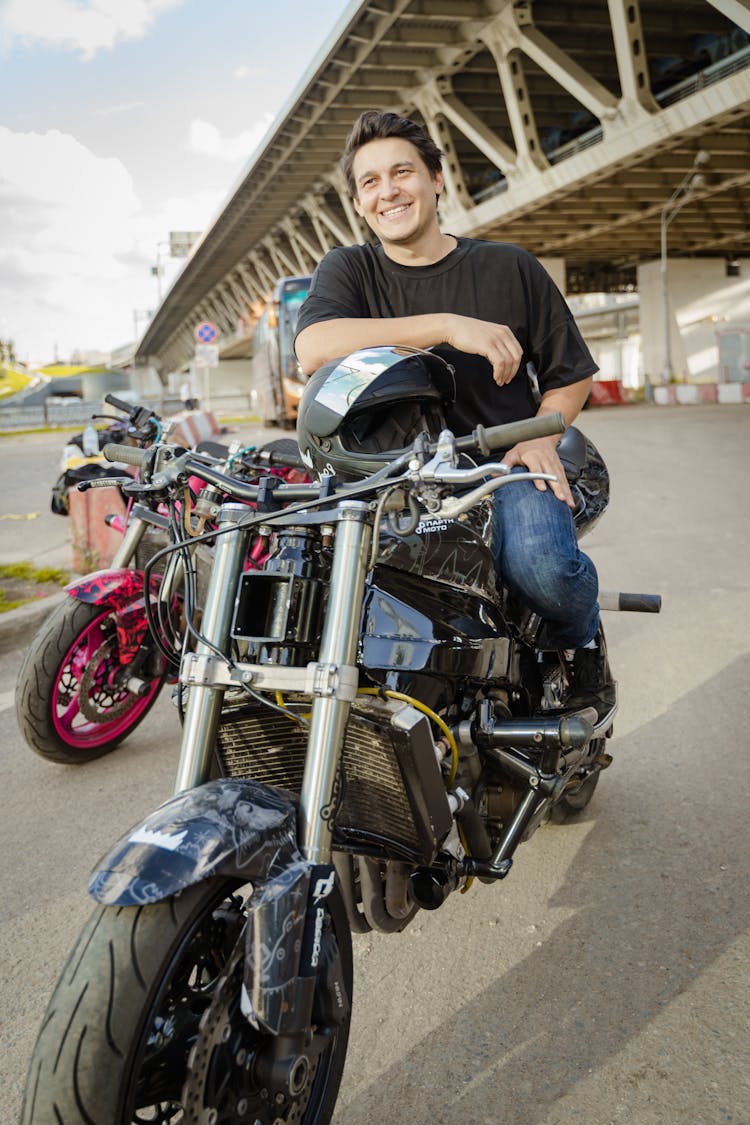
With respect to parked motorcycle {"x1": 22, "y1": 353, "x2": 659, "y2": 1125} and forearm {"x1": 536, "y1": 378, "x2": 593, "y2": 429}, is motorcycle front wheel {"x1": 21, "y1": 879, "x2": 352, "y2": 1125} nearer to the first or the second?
parked motorcycle {"x1": 22, "y1": 353, "x2": 659, "y2": 1125}

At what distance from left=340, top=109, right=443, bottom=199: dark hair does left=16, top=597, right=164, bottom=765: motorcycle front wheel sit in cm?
219

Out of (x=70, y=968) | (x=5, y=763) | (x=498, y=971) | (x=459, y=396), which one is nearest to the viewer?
(x=70, y=968)

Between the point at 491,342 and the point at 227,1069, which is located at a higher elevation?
the point at 491,342

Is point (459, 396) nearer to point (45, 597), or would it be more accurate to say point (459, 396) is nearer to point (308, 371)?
point (308, 371)

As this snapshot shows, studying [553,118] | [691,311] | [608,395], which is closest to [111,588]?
[608,395]

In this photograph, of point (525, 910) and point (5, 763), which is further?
point (5, 763)

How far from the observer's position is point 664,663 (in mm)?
5172

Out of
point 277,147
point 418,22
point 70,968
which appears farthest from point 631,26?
point 70,968

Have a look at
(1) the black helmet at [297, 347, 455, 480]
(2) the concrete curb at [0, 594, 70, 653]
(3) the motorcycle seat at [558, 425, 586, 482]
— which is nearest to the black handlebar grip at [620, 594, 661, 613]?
(3) the motorcycle seat at [558, 425, 586, 482]

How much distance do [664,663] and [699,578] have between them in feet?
6.30

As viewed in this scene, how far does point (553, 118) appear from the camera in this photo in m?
36.6

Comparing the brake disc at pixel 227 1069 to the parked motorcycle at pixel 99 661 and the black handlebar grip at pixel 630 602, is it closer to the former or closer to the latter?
the black handlebar grip at pixel 630 602

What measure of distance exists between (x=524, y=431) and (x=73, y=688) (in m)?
2.99

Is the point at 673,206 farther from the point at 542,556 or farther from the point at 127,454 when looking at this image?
the point at 127,454
